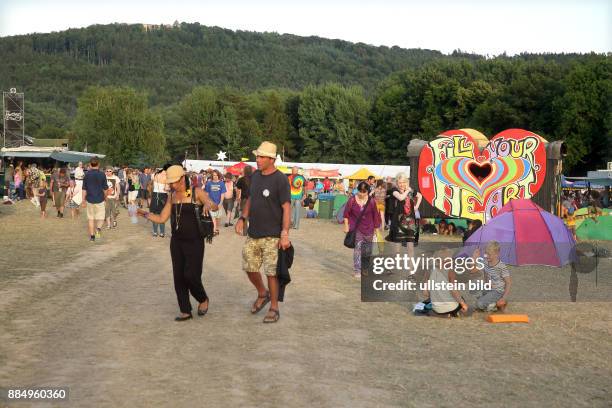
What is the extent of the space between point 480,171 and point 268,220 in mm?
15798

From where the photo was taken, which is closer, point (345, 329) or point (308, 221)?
point (345, 329)

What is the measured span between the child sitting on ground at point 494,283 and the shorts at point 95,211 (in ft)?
34.7

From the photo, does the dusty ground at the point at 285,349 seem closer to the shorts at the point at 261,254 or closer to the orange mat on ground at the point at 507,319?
the orange mat on ground at the point at 507,319

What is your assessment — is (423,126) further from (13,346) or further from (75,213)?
(13,346)

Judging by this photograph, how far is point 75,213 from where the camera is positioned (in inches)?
1102

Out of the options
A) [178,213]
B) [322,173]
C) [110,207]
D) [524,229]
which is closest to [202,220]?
[178,213]

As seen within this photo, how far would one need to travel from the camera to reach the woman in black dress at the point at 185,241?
28.9 ft

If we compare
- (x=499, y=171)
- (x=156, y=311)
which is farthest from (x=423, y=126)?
(x=156, y=311)

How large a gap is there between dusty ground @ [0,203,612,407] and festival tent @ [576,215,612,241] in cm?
1113

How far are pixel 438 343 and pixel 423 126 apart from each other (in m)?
73.9

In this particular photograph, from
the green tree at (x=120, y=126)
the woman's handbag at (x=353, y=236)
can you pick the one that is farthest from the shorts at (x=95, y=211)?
the green tree at (x=120, y=126)

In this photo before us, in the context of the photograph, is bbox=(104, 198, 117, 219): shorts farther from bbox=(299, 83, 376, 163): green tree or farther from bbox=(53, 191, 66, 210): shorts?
bbox=(299, 83, 376, 163): green tree

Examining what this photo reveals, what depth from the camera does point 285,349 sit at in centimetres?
749

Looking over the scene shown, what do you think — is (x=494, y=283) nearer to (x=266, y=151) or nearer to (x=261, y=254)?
(x=261, y=254)
